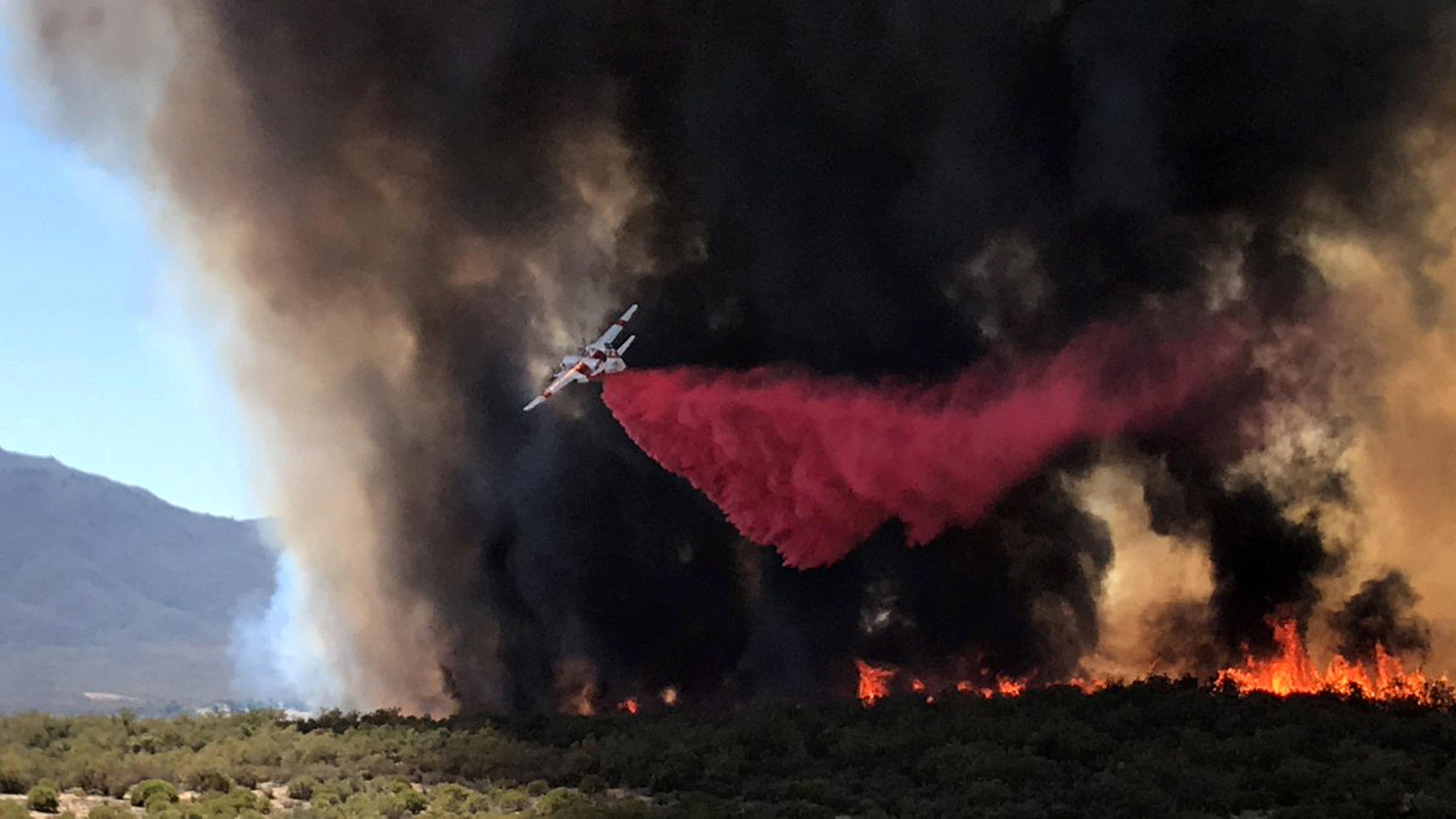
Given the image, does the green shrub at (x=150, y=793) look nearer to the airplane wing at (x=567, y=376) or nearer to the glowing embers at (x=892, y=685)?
the glowing embers at (x=892, y=685)

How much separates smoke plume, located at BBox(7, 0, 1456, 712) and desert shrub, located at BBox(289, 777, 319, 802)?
81.8 feet

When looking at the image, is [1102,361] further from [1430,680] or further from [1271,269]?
[1430,680]

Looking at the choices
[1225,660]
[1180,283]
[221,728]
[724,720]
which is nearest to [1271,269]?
[1180,283]

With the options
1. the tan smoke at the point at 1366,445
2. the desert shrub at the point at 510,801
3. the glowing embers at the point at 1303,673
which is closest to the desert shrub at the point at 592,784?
the desert shrub at the point at 510,801

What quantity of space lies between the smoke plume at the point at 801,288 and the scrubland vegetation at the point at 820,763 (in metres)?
11.1

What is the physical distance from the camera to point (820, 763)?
4128 centimetres

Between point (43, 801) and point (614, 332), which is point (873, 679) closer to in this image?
point (614, 332)

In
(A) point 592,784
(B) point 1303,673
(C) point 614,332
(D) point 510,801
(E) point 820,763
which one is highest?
(C) point 614,332

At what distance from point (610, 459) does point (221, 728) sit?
22112 mm

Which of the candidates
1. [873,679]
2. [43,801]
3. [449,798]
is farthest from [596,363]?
[43,801]

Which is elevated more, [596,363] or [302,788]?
[596,363]

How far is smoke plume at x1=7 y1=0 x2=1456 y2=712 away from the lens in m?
54.7

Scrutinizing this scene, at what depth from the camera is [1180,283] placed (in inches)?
2151

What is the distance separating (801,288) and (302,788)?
30627 millimetres
